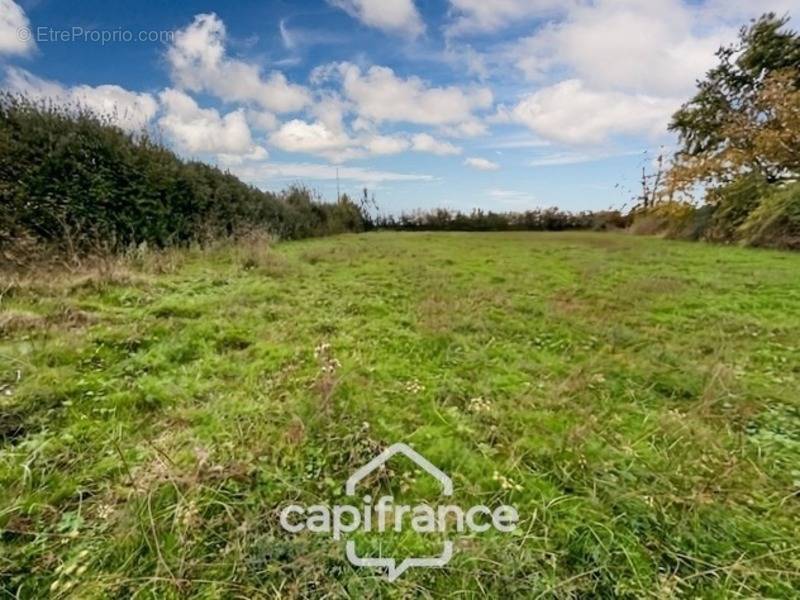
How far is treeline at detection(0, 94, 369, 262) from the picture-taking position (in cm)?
499

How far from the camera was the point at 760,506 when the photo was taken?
1.54 meters

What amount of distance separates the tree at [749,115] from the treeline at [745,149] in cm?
3

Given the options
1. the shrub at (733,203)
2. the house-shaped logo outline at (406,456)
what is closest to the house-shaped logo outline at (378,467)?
the house-shaped logo outline at (406,456)

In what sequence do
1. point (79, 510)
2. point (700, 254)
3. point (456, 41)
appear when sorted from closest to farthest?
point (79, 510)
point (456, 41)
point (700, 254)

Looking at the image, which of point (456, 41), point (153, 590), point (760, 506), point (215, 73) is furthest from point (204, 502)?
point (456, 41)

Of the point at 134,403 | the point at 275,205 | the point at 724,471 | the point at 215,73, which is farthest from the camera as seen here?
the point at 275,205

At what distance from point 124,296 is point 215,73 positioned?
4.65m

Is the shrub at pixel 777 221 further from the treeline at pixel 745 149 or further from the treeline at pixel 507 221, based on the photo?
the treeline at pixel 507 221

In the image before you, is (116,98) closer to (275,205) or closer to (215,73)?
(215,73)

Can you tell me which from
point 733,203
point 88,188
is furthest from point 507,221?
point 88,188

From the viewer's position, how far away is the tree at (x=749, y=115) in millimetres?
11164

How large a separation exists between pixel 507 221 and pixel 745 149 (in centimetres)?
1025

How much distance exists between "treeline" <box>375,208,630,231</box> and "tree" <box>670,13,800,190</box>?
6.28 meters

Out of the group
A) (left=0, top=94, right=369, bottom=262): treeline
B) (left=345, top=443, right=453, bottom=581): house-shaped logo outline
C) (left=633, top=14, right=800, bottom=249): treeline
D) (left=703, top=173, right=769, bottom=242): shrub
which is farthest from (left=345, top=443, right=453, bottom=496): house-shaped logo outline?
(left=703, top=173, right=769, bottom=242): shrub
